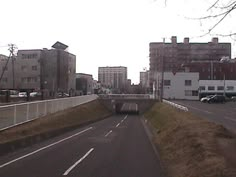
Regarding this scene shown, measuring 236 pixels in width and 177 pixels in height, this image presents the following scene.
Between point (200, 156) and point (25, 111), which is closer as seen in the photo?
point (200, 156)

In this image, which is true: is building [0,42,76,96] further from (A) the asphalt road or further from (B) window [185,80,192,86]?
(A) the asphalt road

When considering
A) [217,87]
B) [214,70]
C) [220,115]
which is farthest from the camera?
[214,70]

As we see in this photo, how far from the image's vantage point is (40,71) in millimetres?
128625

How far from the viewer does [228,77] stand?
508 ft

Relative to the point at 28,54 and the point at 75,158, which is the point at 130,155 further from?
the point at 28,54

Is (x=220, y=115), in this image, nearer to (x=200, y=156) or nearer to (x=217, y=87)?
(x=200, y=156)

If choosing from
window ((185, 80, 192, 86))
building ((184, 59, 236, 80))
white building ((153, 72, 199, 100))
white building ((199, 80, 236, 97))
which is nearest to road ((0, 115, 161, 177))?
white building ((153, 72, 199, 100))

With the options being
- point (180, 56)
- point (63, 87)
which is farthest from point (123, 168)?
point (63, 87)

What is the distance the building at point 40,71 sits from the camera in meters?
128

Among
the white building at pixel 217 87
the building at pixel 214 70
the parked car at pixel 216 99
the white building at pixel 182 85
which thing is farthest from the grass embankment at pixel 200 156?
the building at pixel 214 70

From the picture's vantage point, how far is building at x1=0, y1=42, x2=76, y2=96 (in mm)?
127688

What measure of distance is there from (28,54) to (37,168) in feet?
398

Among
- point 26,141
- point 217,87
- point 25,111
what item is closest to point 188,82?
point 217,87

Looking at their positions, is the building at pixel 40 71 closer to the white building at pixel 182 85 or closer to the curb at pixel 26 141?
the white building at pixel 182 85
